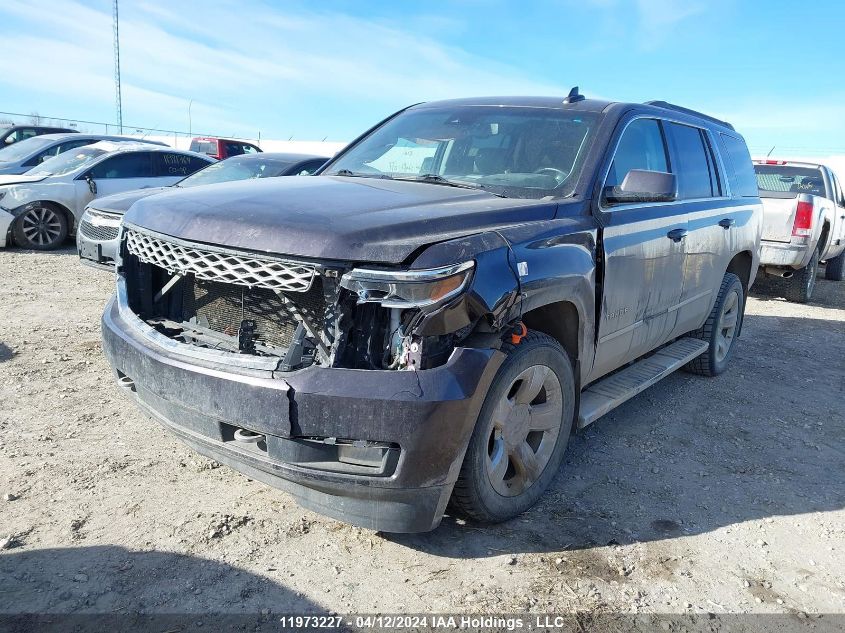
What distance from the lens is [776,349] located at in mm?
6844

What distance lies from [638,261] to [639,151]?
2.40 ft

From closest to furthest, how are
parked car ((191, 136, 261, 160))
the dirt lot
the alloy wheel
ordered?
the dirt lot → the alloy wheel → parked car ((191, 136, 261, 160))

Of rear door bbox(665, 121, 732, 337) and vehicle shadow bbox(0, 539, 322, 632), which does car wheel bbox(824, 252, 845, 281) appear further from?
vehicle shadow bbox(0, 539, 322, 632)

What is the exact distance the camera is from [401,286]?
8.00 ft

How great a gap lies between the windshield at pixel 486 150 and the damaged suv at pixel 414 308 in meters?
0.01

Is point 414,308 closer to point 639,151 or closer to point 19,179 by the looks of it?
point 639,151

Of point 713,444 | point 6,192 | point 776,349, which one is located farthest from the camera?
point 6,192

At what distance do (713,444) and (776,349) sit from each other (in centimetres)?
313

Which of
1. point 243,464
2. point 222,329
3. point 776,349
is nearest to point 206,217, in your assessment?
point 222,329

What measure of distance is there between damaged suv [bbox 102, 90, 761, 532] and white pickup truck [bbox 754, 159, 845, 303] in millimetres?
5787

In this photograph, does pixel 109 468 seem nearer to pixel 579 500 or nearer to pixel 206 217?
pixel 206 217

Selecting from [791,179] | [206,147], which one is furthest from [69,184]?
[206,147]

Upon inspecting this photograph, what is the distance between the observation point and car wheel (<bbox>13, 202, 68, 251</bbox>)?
378 inches

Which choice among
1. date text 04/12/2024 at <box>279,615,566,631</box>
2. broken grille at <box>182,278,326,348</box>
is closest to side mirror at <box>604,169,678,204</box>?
broken grille at <box>182,278,326,348</box>
